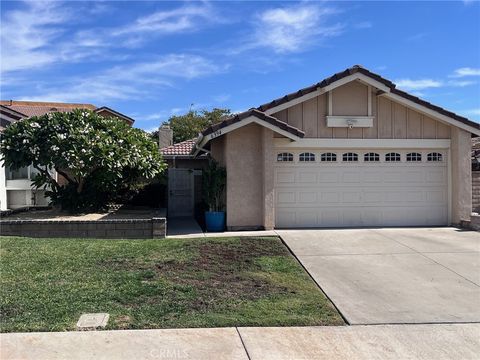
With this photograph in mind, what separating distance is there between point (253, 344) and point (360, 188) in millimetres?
9354

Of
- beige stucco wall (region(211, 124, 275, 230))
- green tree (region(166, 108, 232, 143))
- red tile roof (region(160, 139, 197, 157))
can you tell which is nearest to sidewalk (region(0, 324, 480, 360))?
beige stucco wall (region(211, 124, 275, 230))

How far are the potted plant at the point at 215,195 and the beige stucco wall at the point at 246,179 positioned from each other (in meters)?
0.19

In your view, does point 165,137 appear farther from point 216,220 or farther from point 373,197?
point 373,197

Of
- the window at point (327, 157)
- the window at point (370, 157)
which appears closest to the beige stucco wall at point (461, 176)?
the window at point (370, 157)

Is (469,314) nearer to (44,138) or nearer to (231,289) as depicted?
(231,289)

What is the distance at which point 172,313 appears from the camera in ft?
19.8

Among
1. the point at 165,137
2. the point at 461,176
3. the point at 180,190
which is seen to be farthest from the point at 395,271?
the point at 165,137

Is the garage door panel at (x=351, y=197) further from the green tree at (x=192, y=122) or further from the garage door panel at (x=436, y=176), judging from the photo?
the green tree at (x=192, y=122)

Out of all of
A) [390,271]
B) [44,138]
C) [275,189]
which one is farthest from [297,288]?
[44,138]

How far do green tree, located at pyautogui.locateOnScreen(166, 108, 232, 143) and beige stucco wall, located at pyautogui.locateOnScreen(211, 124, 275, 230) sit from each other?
2944 centimetres

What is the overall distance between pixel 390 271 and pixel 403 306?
1922 mm

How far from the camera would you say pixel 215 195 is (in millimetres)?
13094

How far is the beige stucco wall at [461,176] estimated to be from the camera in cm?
1371

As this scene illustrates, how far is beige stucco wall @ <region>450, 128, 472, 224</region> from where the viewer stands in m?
13.7
